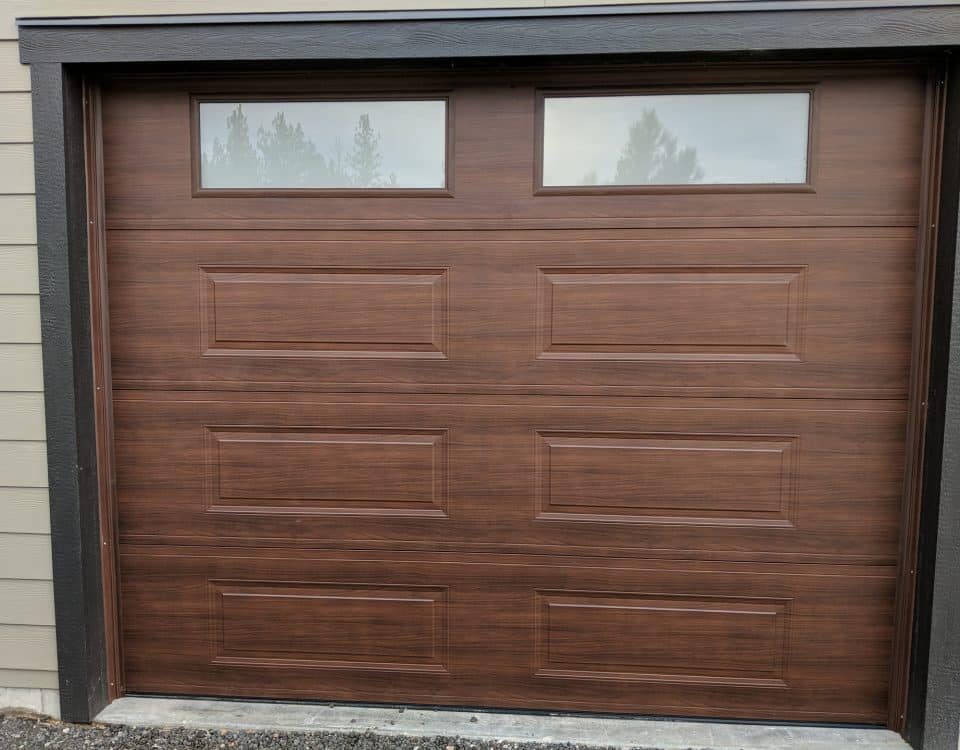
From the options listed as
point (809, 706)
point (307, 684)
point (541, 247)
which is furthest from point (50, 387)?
point (809, 706)

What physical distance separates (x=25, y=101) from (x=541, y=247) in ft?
5.50

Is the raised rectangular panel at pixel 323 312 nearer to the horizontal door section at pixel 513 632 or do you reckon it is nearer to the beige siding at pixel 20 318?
the beige siding at pixel 20 318

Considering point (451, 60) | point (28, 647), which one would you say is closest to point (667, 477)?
point (451, 60)

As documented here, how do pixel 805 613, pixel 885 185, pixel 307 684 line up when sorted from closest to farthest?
pixel 885 185 → pixel 805 613 → pixel 307 684

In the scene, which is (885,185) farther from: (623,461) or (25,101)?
(25,101)

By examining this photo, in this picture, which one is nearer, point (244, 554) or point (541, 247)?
point (541, 247)

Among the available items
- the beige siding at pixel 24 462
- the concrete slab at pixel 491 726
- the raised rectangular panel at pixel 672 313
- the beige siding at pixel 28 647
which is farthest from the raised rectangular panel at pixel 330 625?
the raised rectangular panel at pixel 672 313

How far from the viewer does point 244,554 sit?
2328 millimetres

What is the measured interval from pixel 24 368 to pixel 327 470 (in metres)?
1.03

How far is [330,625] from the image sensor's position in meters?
2.34

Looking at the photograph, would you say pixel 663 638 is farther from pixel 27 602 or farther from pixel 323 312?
pixel 27 602

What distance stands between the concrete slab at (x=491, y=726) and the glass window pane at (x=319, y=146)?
1790mm

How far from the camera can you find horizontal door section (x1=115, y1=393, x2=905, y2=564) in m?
2.16

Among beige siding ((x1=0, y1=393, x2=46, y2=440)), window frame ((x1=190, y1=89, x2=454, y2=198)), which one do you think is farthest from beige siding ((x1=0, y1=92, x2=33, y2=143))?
beige siding ((x1=0, y1=393, x2=46, y2=440))
